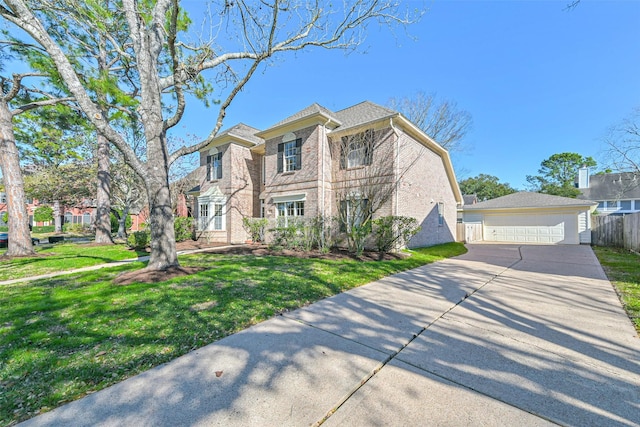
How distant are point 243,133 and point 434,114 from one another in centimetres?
1605

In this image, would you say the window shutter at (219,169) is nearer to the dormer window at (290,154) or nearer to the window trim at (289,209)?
the dormer window at (290,154)

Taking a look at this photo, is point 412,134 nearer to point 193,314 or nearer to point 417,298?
point 417,298

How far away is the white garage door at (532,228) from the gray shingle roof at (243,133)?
721 inches

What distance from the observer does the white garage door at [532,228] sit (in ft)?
53.1

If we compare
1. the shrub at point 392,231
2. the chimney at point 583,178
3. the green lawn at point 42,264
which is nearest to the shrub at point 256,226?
the green lawn at point 42,264

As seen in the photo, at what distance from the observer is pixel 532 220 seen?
17594mm

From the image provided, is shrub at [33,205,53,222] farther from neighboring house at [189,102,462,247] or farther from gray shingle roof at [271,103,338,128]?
gray shingle roof at [271,103,338,128]

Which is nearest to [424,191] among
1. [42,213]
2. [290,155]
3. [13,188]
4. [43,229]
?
[290,155]

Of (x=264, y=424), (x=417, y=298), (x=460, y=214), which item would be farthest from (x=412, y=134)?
(x=264, y=424)

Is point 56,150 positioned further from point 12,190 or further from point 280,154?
point 280,154

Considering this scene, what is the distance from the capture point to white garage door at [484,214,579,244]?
53.1 feet

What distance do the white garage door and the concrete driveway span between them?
16295 mm

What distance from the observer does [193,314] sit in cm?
387

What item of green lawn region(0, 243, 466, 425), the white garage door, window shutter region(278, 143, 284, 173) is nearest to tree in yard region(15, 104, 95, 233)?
window shutter region(278, 143, 284, 173)
